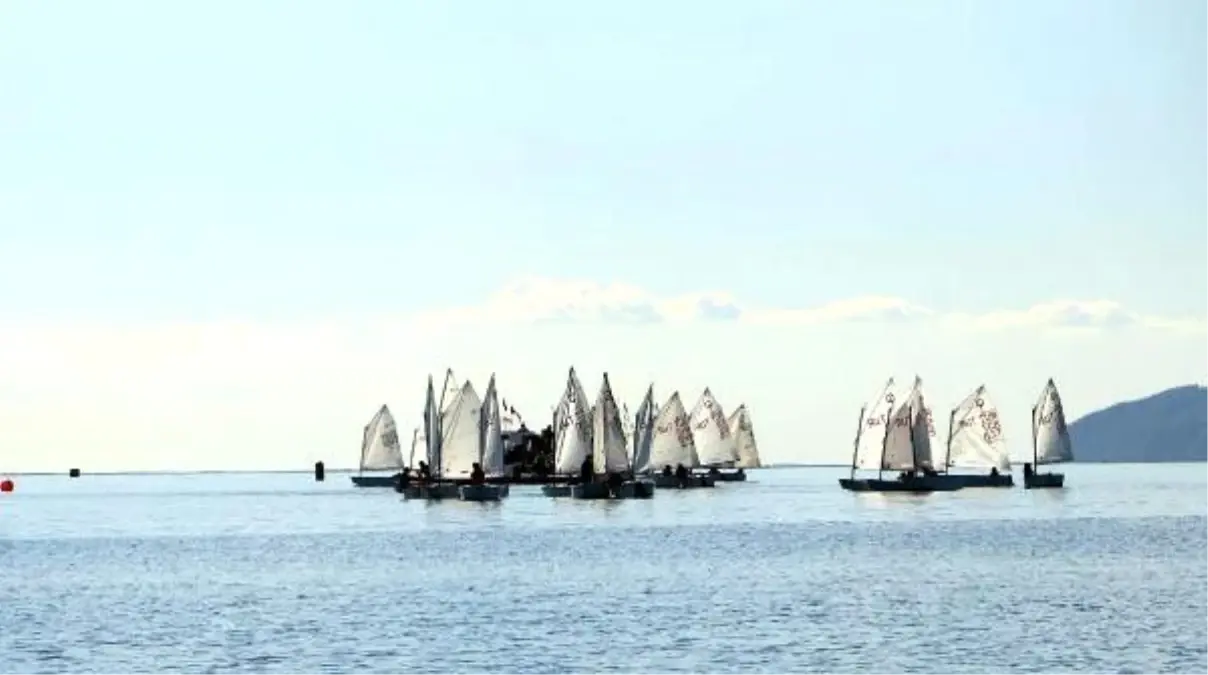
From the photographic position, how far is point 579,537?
15412 cm

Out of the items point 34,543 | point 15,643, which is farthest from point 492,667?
point 34,543

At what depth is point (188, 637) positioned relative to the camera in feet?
267

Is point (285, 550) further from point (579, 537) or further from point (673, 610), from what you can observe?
point (673, 610)

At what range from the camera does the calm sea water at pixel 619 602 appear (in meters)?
72.8

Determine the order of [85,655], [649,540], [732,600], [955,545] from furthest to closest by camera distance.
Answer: [649,540] → [955,545] → [732,600] → [85,655]

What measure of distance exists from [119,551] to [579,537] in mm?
29720

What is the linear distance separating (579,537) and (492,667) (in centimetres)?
8352

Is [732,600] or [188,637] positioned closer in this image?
[188,637]

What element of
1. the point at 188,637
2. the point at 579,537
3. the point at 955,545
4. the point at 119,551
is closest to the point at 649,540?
the point at 579,537

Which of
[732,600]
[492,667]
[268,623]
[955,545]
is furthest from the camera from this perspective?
[955,545]

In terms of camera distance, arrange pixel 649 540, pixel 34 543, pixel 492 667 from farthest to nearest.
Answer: pixel 34 543
pixel 649 540
pixel 492 667

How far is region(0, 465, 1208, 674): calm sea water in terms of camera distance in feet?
239

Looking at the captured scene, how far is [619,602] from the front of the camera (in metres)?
95.1

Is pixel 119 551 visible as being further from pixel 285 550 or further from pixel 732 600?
pixel 732 600
